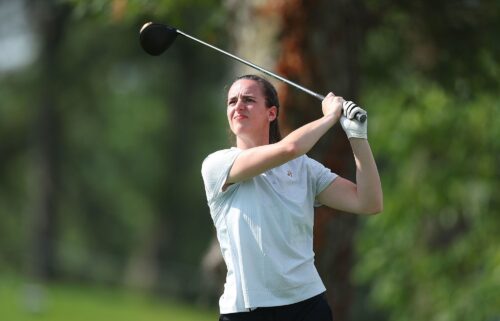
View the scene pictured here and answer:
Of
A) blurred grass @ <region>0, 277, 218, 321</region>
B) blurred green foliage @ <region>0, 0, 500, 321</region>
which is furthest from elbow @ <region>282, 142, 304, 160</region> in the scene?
blurred grass @ <region>0, 277, 218, 321</region>

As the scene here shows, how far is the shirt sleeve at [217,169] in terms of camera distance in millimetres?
4555

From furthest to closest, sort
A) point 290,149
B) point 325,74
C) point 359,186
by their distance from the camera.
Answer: point 325,74, point 359,186, point 290,149

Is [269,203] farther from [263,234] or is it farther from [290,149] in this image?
[290,149]

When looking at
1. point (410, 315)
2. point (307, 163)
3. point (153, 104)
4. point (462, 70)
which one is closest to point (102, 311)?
point (410, 315)

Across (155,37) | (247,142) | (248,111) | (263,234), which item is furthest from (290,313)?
(155,37)

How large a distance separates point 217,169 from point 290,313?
A: 599 millimetres

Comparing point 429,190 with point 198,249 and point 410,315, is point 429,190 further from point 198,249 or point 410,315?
point 198,249

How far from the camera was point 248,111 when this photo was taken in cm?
466

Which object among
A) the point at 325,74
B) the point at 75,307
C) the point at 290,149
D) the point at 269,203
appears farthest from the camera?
the point at 75,307

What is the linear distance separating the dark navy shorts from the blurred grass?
13.9m

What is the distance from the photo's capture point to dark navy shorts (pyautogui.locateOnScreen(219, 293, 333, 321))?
452 centimetres

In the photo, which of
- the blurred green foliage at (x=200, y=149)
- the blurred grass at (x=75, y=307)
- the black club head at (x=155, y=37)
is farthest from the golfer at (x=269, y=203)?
the blurred grass at (x=75, y=307)

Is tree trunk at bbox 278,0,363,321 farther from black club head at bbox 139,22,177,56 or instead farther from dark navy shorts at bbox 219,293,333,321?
dark navy shorts at bbox 219,293,333,321

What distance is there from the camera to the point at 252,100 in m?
4.70
